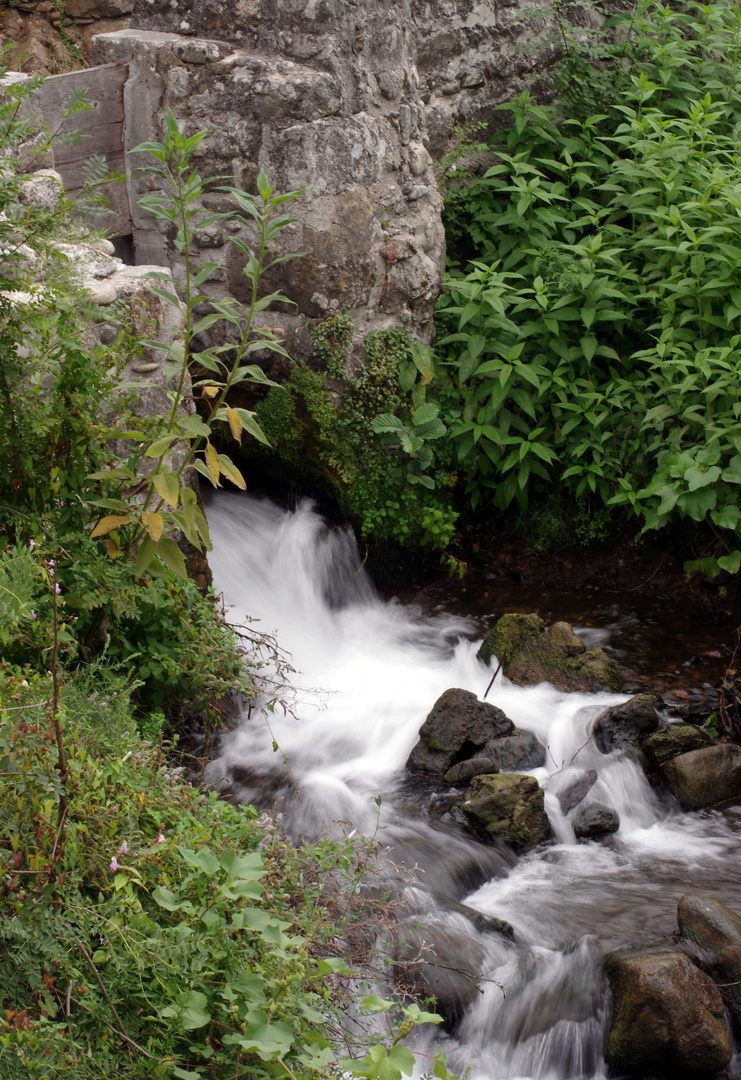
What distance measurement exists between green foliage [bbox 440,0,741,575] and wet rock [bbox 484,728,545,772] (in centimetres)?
172

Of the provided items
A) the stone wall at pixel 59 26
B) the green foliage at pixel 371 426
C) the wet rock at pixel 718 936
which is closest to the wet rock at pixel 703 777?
the wet rock at pixel 718 936

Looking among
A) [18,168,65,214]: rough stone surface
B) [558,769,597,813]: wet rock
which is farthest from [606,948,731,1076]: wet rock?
[18,168,65,214]: rough stone surface

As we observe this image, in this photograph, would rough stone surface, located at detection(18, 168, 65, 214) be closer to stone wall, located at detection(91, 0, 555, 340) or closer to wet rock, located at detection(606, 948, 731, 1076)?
stone wall, located at detection(91, 0, 555, 340)

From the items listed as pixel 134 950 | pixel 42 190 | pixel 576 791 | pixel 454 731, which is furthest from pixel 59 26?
pixel 134 950

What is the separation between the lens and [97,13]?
9.77 meters

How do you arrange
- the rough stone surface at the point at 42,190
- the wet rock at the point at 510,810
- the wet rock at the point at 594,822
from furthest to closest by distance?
the wet rock at the point at 594,822 < the wet rock at the point at 510,810 < the rough stone surface at the point at 42,190

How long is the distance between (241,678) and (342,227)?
3281 mm

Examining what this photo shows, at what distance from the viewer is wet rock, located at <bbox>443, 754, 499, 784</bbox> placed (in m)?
4.16

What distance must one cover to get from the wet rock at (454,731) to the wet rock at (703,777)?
2.76ft

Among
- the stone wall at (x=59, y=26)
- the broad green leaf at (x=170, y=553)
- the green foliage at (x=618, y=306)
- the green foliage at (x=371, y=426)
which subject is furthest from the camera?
the stone wall at (x=59, y=26)

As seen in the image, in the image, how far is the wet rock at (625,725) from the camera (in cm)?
445

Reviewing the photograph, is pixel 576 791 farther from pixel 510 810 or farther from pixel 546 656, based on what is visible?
pixel 546 656

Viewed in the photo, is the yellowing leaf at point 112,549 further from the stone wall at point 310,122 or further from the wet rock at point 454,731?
the stone wall at point 310,122

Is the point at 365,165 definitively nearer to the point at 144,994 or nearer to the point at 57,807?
the point at 57,807
